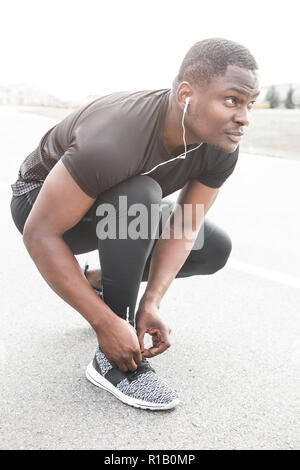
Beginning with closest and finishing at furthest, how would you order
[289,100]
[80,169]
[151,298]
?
[80,169] → [151,298] → [289,100]

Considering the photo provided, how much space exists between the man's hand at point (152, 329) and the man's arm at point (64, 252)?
150 millimetres

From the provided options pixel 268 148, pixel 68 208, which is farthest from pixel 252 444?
pixel 268 148

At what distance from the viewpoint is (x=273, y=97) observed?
2122cm

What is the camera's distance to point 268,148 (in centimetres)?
1177

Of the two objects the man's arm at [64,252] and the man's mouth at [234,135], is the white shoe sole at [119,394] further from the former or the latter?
the man's mouth at [234,135]

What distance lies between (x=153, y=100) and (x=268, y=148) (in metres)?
9.57

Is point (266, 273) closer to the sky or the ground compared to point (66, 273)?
→ closer to the ground

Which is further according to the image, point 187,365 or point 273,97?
point 273,97

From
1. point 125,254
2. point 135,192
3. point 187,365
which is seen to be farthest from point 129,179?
point 187,365

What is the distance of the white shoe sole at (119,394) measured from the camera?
95.0 inches

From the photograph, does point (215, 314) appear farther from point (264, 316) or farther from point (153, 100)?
point (153, 100)

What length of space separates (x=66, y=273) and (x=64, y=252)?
78mm

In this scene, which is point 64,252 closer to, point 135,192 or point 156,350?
point 135,192

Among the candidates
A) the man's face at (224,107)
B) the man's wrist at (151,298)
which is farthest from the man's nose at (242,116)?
the man's wrist at (151,298)
